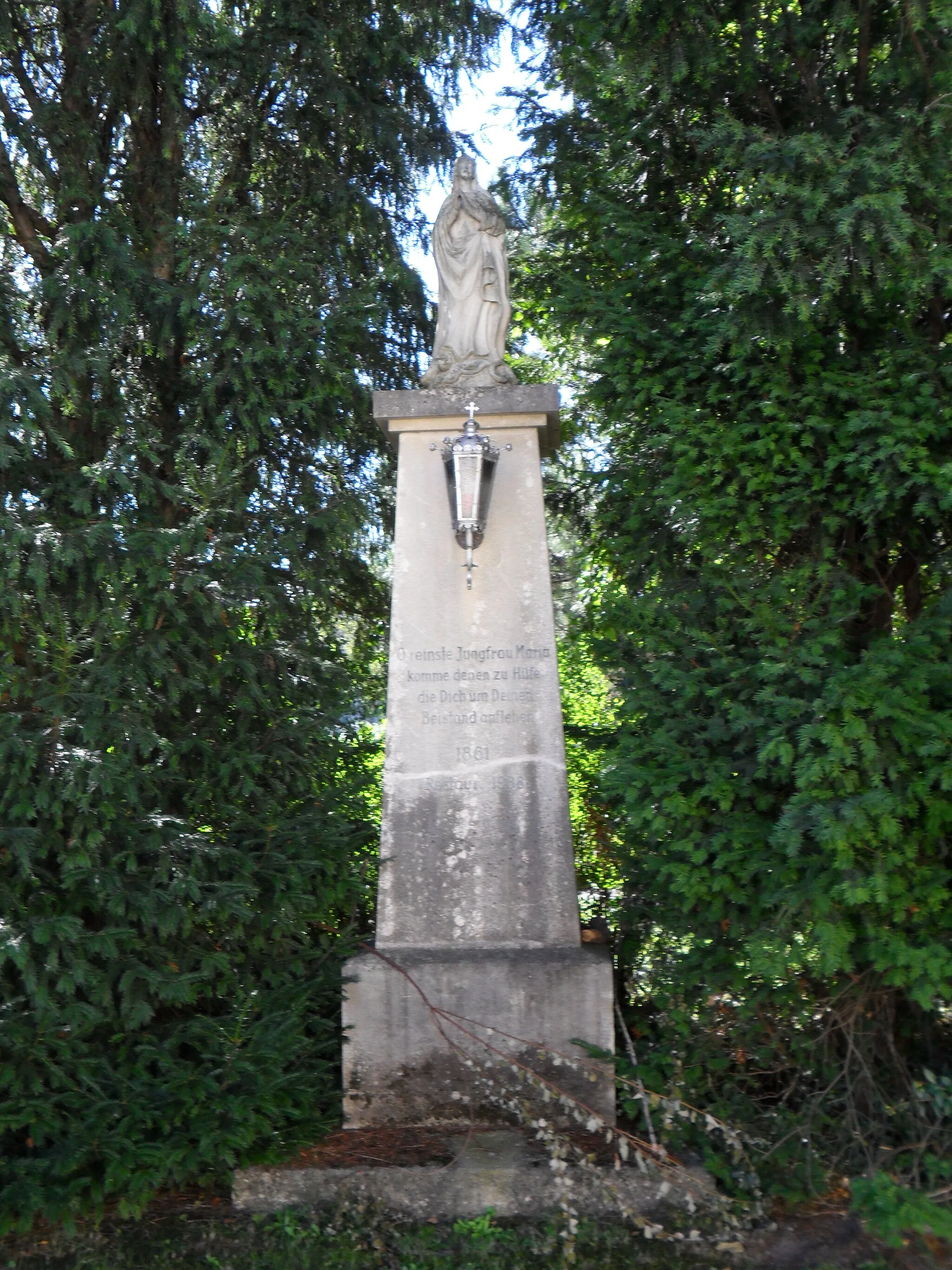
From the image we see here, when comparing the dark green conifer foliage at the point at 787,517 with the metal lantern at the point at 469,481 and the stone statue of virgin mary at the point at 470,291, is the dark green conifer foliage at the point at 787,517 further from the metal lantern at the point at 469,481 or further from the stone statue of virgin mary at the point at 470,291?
the metal lantern at the point at 469,481

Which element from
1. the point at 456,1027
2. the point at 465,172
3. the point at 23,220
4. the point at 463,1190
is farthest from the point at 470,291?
the point at 463,1190

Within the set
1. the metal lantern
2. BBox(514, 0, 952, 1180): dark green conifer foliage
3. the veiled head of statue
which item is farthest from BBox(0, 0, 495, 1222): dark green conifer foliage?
BBox(514, 0, 952, 1180): dark green conifer foliage

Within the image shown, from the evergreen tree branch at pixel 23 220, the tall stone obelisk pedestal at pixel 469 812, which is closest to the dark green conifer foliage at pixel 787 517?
the tall stone obelisk pedestal at pixel 469 812

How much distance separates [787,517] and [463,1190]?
293 centimetres

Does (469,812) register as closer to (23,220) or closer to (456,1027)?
(456,1027)

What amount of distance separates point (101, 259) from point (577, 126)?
8.56 ft

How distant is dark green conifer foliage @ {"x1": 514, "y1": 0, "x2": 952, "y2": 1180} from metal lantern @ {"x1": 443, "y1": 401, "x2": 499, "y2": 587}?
2.13 feet

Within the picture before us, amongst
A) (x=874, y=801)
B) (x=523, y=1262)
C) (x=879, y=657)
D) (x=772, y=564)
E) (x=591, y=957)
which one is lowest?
(x=523, y=1262)

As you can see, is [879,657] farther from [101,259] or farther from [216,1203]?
[101,259]

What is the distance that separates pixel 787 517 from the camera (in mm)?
4871

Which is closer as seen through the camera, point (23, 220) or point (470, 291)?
point (470, 291)

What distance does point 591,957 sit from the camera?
4820 mm

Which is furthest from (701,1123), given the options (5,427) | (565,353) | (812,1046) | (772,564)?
(565,353)

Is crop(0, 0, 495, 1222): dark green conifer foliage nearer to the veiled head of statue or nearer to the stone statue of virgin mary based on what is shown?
the stone statue of virgin mary
